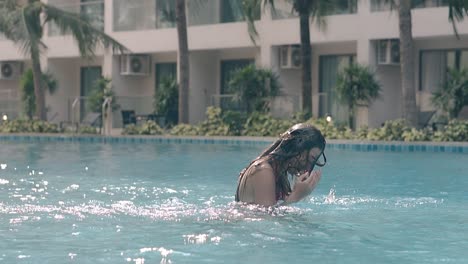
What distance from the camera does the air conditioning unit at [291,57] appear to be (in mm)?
26109

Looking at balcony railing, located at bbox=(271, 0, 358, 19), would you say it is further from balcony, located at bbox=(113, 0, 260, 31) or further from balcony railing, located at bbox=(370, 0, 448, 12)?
balcony, located at bbox=(113, 0, 260, 31)

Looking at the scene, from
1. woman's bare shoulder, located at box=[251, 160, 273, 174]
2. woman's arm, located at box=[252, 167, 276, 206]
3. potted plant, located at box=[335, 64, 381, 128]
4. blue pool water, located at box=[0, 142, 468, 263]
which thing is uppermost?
potted plant, located at box=[335, 64, 381, 128]

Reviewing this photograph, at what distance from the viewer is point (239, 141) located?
70.8 feet

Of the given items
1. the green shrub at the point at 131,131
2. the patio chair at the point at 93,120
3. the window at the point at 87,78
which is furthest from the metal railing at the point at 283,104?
the window at the point at 87,78

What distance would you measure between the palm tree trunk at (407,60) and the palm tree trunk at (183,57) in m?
6.30

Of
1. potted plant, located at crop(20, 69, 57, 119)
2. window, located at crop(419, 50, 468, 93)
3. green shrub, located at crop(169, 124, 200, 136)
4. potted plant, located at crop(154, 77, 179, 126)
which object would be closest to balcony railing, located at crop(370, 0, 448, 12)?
window, located at crop(419, 50, 468, 93)

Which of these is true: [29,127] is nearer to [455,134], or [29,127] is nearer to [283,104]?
[283,104]

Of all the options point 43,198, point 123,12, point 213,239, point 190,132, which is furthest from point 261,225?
point 123,12

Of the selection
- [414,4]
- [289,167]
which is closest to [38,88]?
[414,4]

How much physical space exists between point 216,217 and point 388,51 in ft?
56.0

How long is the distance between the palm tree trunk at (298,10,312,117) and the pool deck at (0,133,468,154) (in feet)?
5.90

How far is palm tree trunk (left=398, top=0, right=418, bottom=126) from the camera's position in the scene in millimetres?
19484

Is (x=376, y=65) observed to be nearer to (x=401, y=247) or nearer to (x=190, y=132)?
(x=190, y=132)

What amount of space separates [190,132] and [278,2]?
510cm
